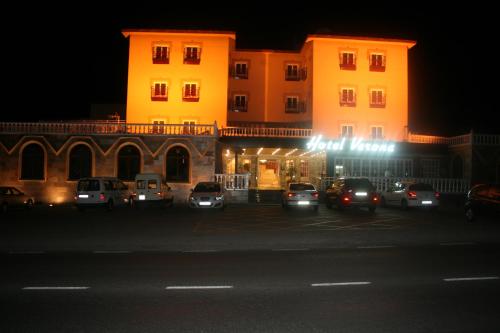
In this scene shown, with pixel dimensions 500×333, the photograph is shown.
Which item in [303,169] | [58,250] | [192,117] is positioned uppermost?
[192,117]

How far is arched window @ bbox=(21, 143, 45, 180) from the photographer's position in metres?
32.2

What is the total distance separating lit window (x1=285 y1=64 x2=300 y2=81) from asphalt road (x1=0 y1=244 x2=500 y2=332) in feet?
102

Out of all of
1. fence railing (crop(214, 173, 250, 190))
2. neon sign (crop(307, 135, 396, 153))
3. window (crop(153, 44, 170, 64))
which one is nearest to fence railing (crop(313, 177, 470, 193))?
neon sign (crop(307, 135, 396, 153))

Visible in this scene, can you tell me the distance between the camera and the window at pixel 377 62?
39250 mm

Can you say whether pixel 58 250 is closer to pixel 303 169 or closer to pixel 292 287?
pixel 292 287

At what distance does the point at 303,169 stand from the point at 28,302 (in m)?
37.8

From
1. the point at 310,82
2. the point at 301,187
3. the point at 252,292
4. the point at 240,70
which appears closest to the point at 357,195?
the point at 301,187

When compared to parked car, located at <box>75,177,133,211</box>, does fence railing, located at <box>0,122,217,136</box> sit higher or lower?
higher

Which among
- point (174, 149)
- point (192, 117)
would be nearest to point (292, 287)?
point (174, 149)

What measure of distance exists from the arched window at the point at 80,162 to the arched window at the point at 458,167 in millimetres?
27639

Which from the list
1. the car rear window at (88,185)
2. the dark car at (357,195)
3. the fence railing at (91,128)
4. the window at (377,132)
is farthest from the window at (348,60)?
the car rear window at (88,185)

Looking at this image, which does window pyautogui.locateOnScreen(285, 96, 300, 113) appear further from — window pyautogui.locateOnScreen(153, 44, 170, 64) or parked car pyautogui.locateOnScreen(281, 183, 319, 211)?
parked car pyautogui.locateOnScreen(281, 183, 319, 211)

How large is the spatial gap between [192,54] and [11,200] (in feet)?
62.6

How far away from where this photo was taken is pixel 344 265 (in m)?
10.7
